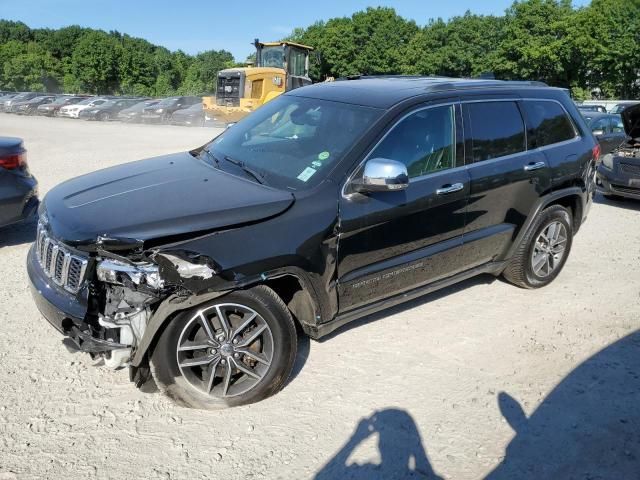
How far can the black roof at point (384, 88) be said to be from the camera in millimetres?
3943

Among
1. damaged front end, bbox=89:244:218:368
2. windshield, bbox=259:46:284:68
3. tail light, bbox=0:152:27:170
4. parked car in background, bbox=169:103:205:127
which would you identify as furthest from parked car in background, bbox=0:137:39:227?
parked car in background, bbox=169:103:205:127

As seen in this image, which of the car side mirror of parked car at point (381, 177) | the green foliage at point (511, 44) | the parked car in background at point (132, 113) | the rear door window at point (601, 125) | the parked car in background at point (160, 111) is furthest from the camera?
the green foliage at point (511, 44)

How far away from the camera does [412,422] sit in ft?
10.4

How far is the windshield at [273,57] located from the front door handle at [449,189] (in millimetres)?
20292

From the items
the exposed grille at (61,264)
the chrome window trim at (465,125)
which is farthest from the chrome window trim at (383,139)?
the exposed grille at (61,264)

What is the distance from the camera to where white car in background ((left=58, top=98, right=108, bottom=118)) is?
1216 inches

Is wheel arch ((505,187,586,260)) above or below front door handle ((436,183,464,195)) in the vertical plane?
below

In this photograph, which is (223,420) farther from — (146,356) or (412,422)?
(412,422)

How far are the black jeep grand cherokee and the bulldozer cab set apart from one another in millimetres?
18914

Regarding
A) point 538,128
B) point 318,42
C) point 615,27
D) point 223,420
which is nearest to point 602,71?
point 615,27

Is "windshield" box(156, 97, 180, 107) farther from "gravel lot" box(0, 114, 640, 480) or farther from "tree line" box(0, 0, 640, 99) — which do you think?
"gravel lot" box(0, 114, 640, 480)

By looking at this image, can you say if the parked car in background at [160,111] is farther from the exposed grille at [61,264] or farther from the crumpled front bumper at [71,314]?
the crumpled front bumper at [71,314]

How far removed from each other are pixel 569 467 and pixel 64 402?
116 inches

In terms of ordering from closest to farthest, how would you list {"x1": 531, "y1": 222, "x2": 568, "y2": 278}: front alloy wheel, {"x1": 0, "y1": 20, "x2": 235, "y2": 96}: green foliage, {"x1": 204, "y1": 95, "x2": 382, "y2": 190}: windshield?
{"x1": 204, "y1": 95, "x2": 382, "y2": 190}: windshield
{"x1": 531, "y1": 222, "x2": 568, "y2": 278}: front alloy wheel
{"x1": 0, "y1": 20, "x2": 235, "y2": 96}: green foliage
